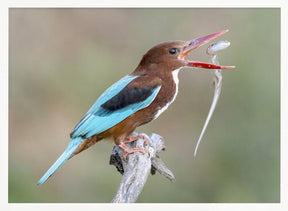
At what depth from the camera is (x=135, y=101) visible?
4.11m

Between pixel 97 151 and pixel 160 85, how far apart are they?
1716mm

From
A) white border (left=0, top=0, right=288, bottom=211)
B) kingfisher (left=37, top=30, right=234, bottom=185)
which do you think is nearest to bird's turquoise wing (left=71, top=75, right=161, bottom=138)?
kingfisher (left=37, top=30, right=234, bottom=185)

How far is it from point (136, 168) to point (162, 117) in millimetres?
2099

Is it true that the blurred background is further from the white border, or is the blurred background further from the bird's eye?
the bird's eye

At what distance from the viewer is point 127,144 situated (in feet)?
14.8

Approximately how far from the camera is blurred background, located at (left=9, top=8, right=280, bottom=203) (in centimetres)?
514

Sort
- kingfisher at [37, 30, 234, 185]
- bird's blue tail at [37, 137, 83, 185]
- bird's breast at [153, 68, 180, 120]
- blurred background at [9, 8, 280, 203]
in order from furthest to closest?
1. blurred background at [9, 8, 280, 203]
2. bird's breast at [153, 68, 180, 120]
3. kingfisher at [37, 30, 234, 185]
4. bird's blue tail at [37, 137, 83, 185]

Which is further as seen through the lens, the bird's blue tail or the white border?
the white border

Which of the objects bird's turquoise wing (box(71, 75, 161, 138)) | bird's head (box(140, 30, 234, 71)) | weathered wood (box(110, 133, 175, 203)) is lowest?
weathered wood (box(110, 133, 175, 203))

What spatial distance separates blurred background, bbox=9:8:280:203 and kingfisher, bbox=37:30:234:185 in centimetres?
110

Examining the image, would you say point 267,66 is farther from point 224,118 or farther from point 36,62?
point 36,62
